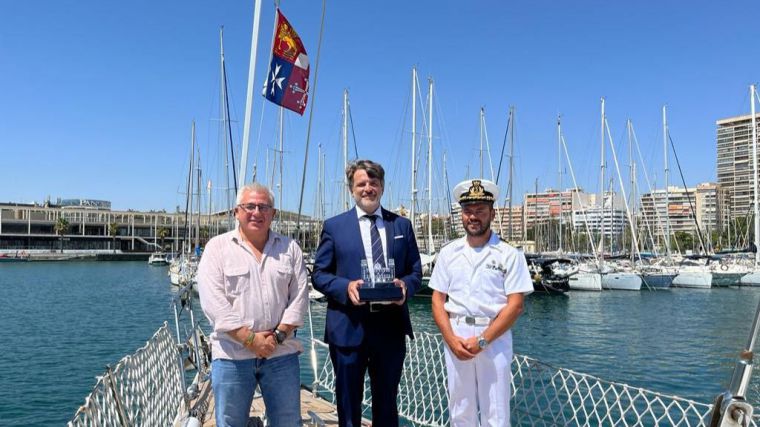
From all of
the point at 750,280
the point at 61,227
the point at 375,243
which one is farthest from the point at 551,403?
the point at 61,227

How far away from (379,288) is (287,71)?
450 centimetres

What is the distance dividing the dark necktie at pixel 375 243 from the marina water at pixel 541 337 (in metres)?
9.42

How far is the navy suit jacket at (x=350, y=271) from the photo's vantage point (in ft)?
11.9

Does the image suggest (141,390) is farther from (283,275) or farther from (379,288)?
(379,288)

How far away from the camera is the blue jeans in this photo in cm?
335

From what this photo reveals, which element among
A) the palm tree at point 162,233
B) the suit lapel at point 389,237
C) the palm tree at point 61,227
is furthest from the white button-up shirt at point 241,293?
the palm tree at point 61,227

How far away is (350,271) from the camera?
148 inches

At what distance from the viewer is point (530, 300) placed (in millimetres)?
33531

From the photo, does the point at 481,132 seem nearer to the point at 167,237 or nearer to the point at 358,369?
the point at 358,369

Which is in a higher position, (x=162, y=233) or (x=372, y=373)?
(x=162, y=233)

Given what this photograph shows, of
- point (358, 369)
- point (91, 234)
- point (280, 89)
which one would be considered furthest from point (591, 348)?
point (91, 234)

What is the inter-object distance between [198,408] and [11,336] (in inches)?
746

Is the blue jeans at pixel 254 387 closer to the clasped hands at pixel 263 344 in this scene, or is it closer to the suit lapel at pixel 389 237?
the clasped hands at pixel 263 344

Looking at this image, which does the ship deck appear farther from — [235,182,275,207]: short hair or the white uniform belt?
[235,182,275,207]: short hair
